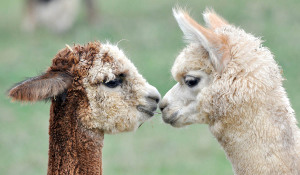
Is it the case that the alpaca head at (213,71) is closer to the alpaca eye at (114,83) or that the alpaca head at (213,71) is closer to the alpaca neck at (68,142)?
the alpaca eye at (114,83)

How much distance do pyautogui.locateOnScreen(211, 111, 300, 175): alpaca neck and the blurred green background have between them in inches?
36.4

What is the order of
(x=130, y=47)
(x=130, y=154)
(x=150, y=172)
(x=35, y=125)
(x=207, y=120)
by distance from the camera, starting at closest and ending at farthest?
(x=207, y=120), (x=150, y=172), (x=130, y=154), (x=35, y=125), (x=130, y=47)

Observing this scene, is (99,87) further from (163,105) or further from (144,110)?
(163,105)

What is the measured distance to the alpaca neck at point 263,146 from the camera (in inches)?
151

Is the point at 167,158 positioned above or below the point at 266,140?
above

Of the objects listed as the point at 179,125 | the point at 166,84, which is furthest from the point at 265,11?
the point at 179,125

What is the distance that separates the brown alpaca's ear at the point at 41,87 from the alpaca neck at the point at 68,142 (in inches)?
5.1

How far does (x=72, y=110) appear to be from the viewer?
4086 millimetres

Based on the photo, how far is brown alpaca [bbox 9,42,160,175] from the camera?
407 centimetres

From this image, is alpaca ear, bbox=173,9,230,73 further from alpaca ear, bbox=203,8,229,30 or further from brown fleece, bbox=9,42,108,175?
brown fleece, bbox=9,42,108,175

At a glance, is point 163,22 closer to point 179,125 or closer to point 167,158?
point 167,158

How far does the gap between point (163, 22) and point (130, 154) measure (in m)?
6.57

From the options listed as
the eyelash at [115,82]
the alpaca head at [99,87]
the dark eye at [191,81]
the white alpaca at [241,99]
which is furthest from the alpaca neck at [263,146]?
the eyelash at [115,82]

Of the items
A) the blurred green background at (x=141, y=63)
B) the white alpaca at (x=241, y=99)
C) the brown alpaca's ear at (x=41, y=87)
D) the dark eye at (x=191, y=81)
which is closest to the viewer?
the brown alpaca's ear at (x=41, y=87)
